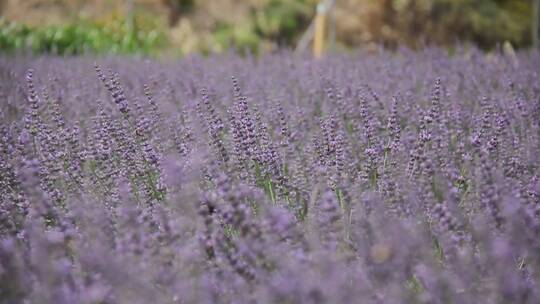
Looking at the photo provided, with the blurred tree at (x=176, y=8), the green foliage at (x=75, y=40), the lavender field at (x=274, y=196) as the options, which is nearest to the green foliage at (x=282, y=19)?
the blurred tree at (x=176, y=8)

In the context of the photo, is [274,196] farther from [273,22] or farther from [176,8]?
[176,8]

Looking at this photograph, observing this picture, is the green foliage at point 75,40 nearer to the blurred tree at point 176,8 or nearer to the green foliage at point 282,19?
the green foliage at point 282,19

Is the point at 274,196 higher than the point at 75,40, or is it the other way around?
the point at 274,196

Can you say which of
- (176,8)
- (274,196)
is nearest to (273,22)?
(176,8)

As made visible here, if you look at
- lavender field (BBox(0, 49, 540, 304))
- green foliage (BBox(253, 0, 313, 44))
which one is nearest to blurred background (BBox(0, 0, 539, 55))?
green foliage (BBox(253, 0, 313, 44))

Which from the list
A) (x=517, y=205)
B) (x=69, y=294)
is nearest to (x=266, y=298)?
(x=69, y=294)

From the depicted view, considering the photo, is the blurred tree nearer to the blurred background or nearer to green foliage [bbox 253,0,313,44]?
the blurred background
